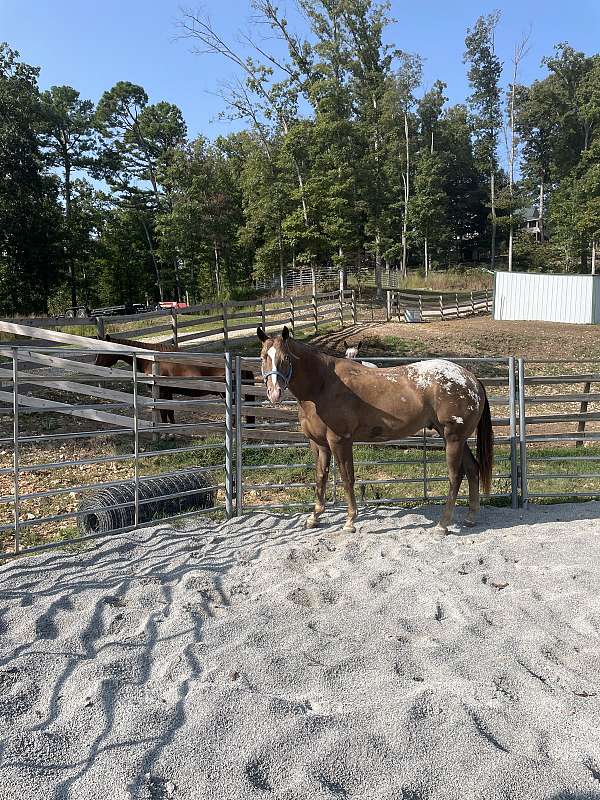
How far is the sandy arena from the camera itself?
7.35ft

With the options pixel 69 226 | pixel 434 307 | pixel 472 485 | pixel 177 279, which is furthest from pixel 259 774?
pixel 177 279

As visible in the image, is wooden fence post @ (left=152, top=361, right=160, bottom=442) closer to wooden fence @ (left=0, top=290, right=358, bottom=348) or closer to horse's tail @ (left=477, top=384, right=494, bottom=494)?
wooden fence @ (left=0, top=290, right=358, bottom=348)

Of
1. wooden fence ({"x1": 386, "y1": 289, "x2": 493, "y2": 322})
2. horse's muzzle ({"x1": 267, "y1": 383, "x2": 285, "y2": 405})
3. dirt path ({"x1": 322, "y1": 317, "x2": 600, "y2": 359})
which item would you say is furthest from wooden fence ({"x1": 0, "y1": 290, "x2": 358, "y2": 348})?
horse's muzzle ({"x1": 267, "y1": 383, "x2": 285, "y2": 405})

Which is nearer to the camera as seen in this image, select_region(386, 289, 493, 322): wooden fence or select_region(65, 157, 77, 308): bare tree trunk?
select_region(386, 289, 493, 322): wooden fence

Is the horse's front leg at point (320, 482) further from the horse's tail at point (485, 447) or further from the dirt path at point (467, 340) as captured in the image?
the dirt path at point (467, 340)

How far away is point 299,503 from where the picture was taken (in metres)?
6.01

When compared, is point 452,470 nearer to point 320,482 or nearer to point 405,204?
point 320,482

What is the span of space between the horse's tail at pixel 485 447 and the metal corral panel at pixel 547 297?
2367 centimetres

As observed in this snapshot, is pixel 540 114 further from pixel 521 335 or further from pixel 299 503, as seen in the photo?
pixel 299 503

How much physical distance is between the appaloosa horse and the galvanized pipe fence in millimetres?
549

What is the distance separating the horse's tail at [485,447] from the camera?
5.50 metres

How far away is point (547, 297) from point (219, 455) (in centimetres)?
2357

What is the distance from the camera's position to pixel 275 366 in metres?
4.72

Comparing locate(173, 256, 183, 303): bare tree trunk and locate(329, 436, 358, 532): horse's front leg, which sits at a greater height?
locate(173, 256, 183, 303): bare tree trunk
